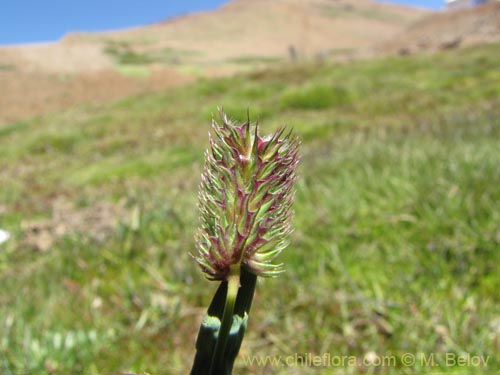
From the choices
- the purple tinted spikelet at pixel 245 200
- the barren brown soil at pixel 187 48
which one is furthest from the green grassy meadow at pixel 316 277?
the barren brown soil at pixel 187 48

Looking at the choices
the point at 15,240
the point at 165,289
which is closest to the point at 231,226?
the point at 165,289

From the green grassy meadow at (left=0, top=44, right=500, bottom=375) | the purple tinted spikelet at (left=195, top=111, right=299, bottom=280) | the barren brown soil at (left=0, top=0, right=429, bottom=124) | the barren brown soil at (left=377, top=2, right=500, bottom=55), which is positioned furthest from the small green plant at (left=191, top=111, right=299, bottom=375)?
the barren brown soil at (left=0, top=0, right=429, bottom=124)

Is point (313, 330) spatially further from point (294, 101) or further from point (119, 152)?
point (294, 101)

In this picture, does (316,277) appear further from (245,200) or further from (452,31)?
(452,31)

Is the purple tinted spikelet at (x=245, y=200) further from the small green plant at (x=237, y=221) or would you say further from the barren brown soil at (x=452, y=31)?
the barren brown soil at (x=452, y=31)

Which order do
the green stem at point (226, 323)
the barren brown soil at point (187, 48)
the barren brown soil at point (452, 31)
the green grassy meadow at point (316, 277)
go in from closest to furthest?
1. the green stem at point (226, 323)
2. the green grassy meadow at point (316, 277)
3. the barren brown soil at point (452, 31)
4. the barren brown soil at point (187, 48)
